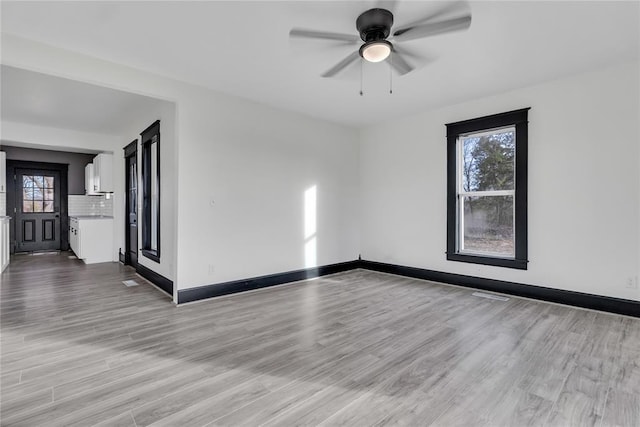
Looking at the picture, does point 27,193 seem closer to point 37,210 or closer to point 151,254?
point 37,210

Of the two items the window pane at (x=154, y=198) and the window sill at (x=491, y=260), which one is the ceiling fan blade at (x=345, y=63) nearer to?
the window pane at (x=154, y=198)

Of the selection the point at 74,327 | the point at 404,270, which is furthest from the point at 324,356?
the point at 404,270

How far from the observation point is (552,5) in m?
2.37

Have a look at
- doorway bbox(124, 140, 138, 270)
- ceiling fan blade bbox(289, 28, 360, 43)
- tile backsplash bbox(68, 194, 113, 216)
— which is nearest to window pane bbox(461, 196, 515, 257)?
ceiling fan blade bbox(289, 28, 360, 43)

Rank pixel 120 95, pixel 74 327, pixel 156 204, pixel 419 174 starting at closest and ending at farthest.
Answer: pixel 74 327, pixel 120 95, pixel 156 204, pixel 419 174

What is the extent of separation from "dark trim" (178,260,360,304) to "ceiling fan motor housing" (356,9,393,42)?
3.23 metres

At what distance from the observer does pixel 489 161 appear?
439 centimetres

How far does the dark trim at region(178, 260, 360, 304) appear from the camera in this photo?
377 centimetres

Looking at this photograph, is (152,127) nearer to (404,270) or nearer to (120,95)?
(120,95)

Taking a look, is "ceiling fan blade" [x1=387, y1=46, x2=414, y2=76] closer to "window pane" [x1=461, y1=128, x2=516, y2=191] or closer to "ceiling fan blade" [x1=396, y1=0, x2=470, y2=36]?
"ceiling fan blade" [x1=396, y1=0, x2=470, y2=36]

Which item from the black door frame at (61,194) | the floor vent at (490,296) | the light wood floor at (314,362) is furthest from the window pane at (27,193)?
the floor vent at (490,296)

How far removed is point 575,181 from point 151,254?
18.5ft

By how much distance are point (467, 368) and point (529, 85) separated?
11.6ft

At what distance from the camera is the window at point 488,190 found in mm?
4012
